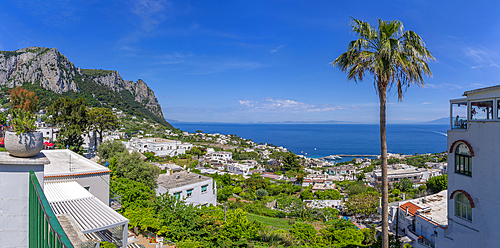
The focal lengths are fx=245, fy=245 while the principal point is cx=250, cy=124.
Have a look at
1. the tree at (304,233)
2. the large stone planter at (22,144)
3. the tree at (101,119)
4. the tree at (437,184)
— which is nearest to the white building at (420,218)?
the tree at (304,233)

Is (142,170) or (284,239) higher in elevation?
(142,170)

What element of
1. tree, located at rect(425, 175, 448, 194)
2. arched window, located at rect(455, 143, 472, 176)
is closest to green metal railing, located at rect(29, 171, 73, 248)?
arched window, located at rect(455, 143, 472, 176)

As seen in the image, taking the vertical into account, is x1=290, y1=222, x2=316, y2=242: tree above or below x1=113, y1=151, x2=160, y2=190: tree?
below

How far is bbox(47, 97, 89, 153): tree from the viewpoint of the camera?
2126 centimetres

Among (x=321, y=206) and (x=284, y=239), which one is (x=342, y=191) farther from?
(x=284, y=239)

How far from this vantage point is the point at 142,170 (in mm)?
16922

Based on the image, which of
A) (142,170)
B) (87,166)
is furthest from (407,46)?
(142,170)

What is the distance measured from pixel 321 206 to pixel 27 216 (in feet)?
89.2

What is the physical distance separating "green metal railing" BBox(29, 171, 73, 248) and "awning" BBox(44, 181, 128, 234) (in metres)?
3.43

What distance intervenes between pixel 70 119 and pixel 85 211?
2032 cm

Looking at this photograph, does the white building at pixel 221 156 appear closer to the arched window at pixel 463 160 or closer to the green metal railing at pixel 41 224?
the arched window at pixel 463 160

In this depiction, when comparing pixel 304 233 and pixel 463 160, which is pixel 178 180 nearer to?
pixel 304 233

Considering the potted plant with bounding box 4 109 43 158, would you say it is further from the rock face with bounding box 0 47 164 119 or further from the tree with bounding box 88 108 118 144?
the rock face with bounding box 0 47 164 119

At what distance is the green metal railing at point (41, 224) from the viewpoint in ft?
4.58
